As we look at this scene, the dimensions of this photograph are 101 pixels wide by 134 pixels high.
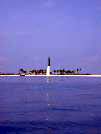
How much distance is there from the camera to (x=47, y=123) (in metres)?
26.2

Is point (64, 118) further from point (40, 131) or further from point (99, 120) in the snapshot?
point (40, 131)

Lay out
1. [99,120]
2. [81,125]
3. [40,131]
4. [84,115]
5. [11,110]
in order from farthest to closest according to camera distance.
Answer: [11,110], [84,115], [99,120], [81,125], [40,131]

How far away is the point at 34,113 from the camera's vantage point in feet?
104

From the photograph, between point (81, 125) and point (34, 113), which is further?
point (34, 113)

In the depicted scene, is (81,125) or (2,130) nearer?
(2,130)

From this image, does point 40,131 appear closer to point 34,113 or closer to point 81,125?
point 81,125

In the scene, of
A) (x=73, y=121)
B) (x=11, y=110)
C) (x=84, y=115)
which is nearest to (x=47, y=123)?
(x=73, y=121)

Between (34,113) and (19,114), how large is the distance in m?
1.26

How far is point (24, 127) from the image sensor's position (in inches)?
977

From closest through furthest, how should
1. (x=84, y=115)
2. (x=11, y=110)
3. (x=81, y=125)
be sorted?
1. (x=81, y=125)
2. (x=84, y=115)
3. (x=11, y=110)

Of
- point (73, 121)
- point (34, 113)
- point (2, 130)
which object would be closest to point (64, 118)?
point (73, 121)

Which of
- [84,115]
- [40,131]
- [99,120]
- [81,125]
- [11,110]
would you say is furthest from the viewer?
[11,110]

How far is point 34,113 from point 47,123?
17.9 feet

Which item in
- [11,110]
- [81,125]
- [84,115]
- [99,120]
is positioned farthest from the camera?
[11,110]
